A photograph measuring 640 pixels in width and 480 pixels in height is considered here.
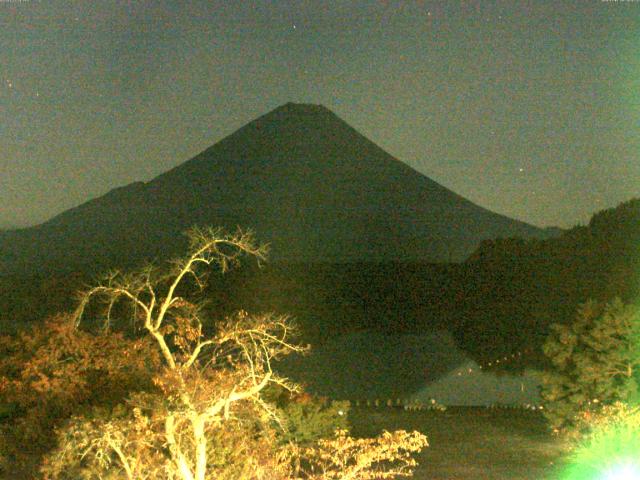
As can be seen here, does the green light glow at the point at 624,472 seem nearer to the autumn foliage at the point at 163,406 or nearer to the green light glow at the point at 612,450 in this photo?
the green light glow at the point at 612,450

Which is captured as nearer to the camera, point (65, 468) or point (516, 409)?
point (65, 468)

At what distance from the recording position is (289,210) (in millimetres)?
107188

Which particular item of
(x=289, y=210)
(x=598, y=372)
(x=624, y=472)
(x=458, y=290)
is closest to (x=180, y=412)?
(x=624, y=472)

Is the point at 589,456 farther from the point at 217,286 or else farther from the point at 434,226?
the point at 434,226

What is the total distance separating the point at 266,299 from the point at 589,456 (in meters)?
32.6

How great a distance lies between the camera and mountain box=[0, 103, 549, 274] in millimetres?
92688

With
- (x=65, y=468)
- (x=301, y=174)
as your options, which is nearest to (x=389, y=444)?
(x=65, y=468)

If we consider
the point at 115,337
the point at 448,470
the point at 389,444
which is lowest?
the point at 448,470

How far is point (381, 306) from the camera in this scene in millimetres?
42281

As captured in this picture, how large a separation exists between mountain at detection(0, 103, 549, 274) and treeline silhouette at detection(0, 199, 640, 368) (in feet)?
127

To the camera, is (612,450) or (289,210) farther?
(289,210)

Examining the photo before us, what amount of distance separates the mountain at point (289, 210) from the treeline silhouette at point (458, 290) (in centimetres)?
3862

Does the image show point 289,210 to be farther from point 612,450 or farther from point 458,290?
point 612,450

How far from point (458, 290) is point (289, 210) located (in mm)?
64680
